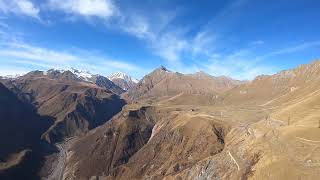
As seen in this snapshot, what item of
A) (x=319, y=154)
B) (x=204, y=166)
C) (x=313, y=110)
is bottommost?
(x=204, y=166)

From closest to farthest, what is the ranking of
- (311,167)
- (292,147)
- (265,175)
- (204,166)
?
(311,167) < (265,175) < (292,147) < (204,166)

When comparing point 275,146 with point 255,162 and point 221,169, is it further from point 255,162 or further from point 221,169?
point 221,169

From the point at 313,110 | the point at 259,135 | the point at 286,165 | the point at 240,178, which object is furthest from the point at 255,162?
the point at 313,110

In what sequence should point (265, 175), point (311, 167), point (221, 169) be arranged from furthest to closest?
point (221, 169)
point (265, 175)
point (311, 167)

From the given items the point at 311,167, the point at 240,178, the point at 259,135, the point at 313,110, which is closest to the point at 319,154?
the point at 311,167

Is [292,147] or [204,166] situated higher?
[292,147]

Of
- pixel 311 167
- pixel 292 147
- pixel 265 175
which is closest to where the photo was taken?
pixel 311 167

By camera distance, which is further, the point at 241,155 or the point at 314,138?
the point at 241,155

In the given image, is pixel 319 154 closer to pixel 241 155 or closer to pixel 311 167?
pixel 311 167

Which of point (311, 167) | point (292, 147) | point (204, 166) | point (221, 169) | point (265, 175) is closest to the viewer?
point (311, 167)
